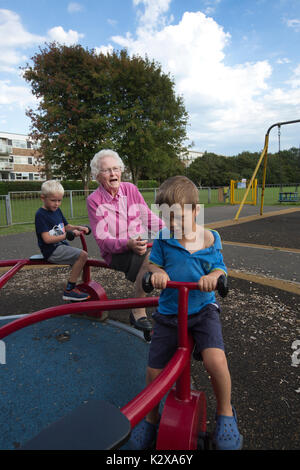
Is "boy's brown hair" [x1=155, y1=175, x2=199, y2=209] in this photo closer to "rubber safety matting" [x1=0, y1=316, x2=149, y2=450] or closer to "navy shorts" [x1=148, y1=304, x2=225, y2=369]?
"navy shorts" [x1=148, y1=304, x2=225, y2=369]

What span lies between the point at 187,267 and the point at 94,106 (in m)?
20.9

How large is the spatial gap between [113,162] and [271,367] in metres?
1.90

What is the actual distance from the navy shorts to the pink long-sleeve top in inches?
39.2

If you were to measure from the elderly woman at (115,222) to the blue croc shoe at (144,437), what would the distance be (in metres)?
0.95

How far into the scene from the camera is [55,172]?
22.9 meters

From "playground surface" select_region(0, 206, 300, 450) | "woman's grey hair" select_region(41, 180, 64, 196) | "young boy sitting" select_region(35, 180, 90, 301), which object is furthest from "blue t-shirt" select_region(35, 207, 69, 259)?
"playground surface" select_region(0, 206, 300, 450)

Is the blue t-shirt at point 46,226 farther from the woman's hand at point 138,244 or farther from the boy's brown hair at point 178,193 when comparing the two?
the boy's brown hair at point 178,193

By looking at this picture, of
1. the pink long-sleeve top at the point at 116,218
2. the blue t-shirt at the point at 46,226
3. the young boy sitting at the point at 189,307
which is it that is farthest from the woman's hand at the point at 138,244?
the blue t-shirt at the point at 46,226

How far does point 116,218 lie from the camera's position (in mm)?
2572

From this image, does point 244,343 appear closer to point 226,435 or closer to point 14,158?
point 226,435

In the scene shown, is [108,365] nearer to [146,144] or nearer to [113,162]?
[113,162]

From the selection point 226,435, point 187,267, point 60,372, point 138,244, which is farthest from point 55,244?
point 226,435

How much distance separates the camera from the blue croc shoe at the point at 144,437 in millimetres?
1458

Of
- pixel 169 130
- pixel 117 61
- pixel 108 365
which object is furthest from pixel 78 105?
pixel 108 365
